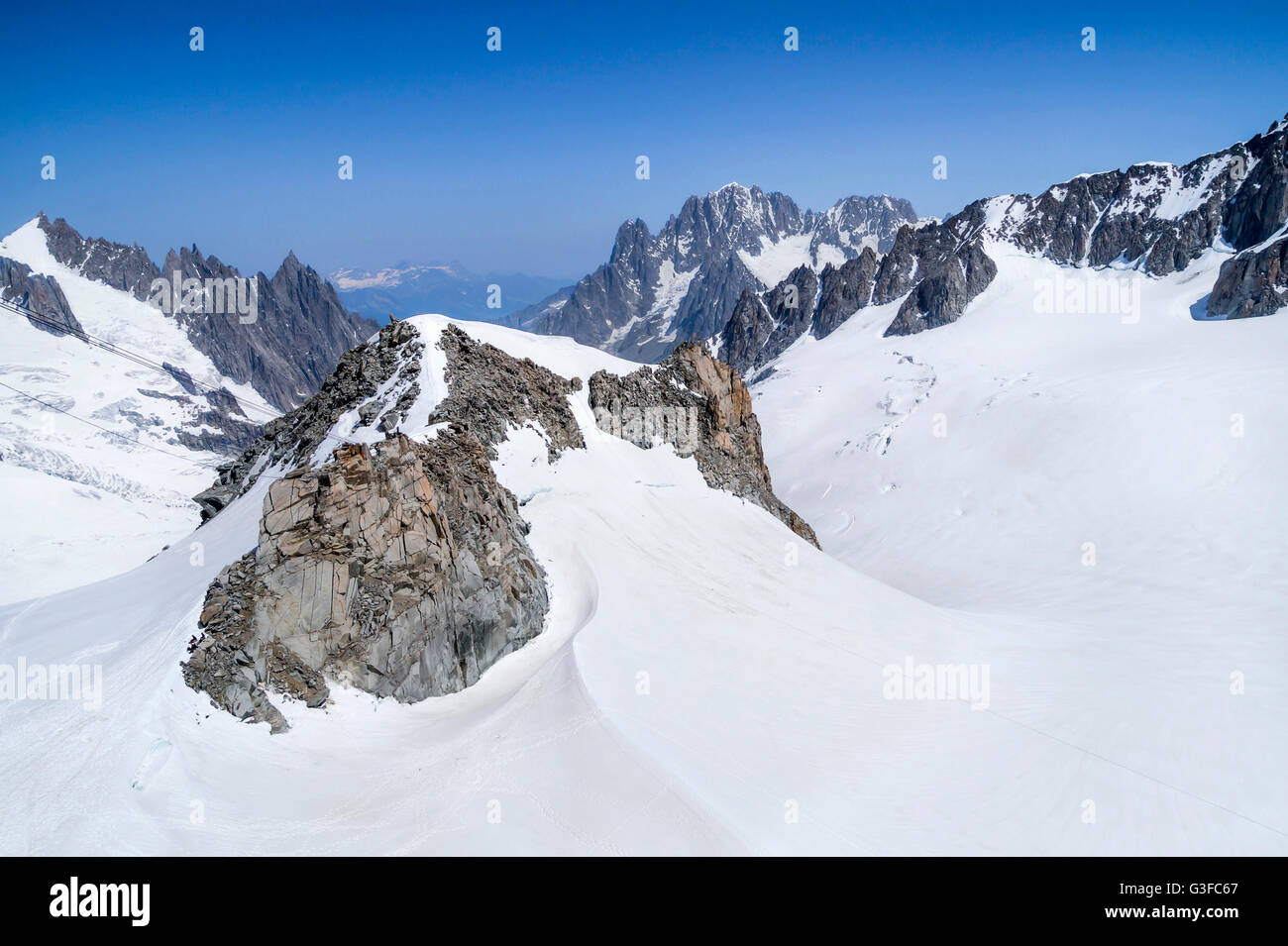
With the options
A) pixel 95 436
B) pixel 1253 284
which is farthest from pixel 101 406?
pixel 1253 284

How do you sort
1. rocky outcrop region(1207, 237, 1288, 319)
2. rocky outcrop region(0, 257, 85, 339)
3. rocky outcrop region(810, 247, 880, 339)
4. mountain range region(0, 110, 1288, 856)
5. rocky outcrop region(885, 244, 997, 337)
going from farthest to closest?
rocky outcrop region(0, 257, 85, 339), rocky outcrop region(810, 247, 880, 339), rocky outcrop region(885, 244, 997, 337), rocky outcrop region(1207, 237, 1288, 319), mountain range region(0, 110, 1288, 856)

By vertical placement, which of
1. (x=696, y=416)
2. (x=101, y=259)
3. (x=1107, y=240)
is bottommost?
(x=696, y=416)

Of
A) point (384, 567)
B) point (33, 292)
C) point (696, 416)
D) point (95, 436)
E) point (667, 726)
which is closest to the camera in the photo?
point (667, 726)

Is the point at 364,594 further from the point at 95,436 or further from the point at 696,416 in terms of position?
the point at 95,436

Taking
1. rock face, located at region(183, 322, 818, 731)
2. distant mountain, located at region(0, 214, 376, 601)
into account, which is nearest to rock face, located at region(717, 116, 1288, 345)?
rock face, located at region(183, 322, 818, 731)

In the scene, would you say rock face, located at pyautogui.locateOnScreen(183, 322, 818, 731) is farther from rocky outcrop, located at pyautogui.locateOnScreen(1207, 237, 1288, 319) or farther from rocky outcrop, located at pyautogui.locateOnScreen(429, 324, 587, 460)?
rocky outcrop, located at pyautogui.locateOnScreen(1207, 237, 1288, 319)

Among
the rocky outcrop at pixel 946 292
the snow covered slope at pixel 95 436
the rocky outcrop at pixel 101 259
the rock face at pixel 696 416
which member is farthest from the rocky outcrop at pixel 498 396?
the rocky outcrop at pixel 101 259
